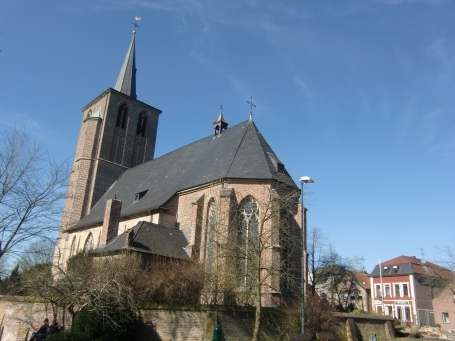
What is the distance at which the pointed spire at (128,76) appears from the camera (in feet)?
128

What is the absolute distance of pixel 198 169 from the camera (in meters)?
25.8

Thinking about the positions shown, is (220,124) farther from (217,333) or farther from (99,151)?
(217,333)

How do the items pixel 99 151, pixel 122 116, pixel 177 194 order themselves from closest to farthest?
pixel 177 194
pixel 99 151
pixel 122 116

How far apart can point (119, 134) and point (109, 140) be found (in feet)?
4.25

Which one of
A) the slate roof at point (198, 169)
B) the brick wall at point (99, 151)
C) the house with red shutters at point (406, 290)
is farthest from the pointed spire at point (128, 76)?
the house with red shutters at point (406, 290)

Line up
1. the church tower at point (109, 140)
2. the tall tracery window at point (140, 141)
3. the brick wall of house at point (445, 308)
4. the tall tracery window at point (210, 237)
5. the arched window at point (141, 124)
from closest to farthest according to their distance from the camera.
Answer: the tall tracery window at point (210, 237) → the church tower at point (109, 140) → the tall tracery window at point (140, 141) → the arched window at point (141, 124) → the brick wall of house at point (445, 308)

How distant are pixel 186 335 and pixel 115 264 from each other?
150 inches

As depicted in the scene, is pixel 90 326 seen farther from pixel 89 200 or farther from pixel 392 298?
pixel 392 298

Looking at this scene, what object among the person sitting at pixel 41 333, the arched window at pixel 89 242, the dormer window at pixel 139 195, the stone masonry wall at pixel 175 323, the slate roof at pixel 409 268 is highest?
the dormer window at pixel 139 195

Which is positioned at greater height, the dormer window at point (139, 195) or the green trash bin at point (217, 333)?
the dormer window at point (139, 195)

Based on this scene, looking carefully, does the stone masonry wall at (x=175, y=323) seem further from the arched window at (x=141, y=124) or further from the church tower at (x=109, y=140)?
the arched window at (x=141, y=124)

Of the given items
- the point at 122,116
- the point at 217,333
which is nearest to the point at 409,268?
the point at 122,116

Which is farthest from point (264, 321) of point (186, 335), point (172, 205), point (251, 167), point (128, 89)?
point (128, 89)

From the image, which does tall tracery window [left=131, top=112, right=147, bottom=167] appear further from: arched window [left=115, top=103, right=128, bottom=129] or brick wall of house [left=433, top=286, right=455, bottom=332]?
brick wall of house [left=433, top=286, right=455, bottom=332]
